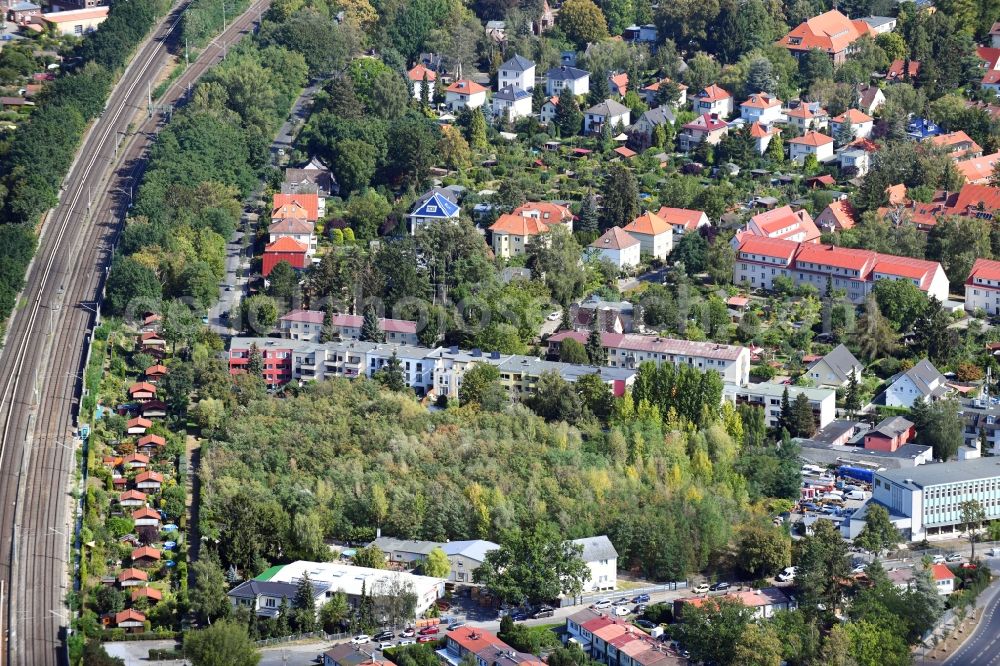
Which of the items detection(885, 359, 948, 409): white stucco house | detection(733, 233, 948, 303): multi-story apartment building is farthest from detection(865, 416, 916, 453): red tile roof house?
detection(733, 233, 948, 303): multi-story apartment building

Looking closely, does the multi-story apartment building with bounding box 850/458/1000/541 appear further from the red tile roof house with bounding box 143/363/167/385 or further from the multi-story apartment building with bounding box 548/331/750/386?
the red tile roof house with bounding box 143/363/167/385

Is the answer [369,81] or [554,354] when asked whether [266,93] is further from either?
[554,354]

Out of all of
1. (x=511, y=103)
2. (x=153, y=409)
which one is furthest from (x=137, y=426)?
(x=511, y=103)

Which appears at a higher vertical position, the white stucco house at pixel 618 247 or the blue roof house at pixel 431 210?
the blue roof house at pixel 431 210

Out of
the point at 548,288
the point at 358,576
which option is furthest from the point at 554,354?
the point at 358,576

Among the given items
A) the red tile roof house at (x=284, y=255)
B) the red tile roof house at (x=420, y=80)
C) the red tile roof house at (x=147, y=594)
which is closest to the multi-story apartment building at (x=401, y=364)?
Result: the red tile roof house at (x=284, y=255)

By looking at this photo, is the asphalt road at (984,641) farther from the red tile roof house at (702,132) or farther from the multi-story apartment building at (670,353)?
the red tile roof house at (702,132)
